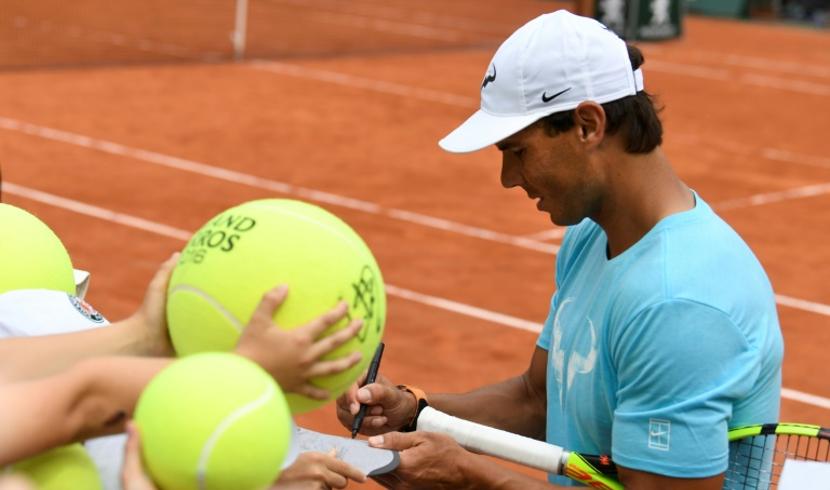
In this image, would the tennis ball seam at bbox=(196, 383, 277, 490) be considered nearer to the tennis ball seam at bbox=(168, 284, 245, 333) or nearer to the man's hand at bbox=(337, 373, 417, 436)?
the tennis ball seam at bbox=(168, 284, 245, 333)

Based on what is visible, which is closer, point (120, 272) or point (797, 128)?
point (120, 272)

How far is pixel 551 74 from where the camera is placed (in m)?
3.86

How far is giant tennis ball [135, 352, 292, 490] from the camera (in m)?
2.52

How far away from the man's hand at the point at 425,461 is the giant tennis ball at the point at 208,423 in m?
1.26

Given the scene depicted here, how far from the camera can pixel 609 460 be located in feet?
12.9

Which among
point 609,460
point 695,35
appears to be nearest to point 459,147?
point 609,460

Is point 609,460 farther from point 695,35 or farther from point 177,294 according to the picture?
point 695,35

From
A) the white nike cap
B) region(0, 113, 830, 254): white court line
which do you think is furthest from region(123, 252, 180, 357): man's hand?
region(0, 113, 830, 254): white court line

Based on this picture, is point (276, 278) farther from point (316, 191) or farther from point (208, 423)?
point (316, 191)

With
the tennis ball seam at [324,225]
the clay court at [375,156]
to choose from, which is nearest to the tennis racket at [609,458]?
the tennis ball seam at [324,225]

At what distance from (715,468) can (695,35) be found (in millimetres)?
25105

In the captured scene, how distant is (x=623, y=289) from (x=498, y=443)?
0.56 meters

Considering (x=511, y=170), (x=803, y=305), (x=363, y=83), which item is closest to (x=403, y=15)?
(x=363, y=83)

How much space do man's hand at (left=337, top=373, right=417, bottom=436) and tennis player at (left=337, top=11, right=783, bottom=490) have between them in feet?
1.05
